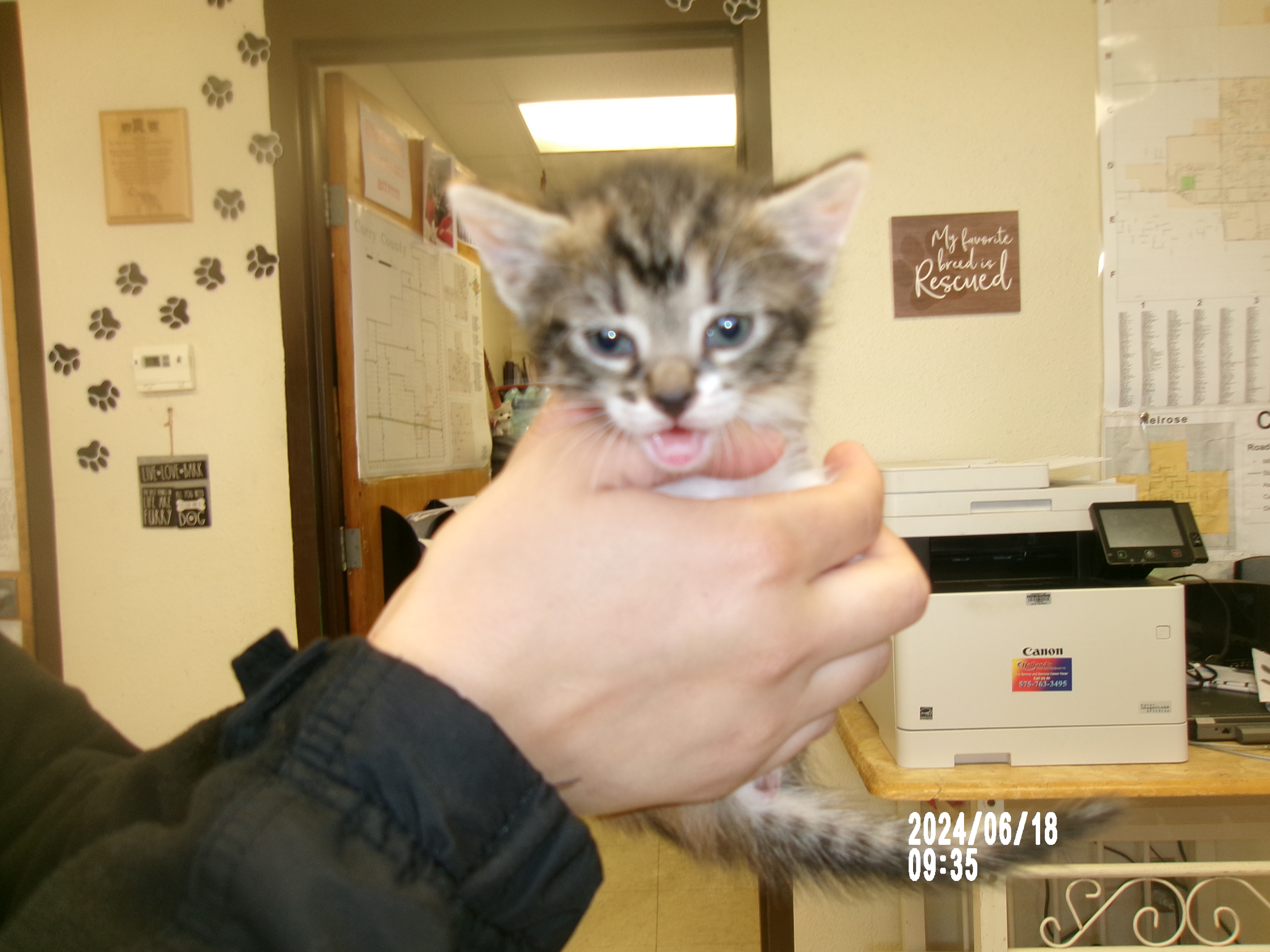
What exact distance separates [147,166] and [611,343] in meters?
2.66

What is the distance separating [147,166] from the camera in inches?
105

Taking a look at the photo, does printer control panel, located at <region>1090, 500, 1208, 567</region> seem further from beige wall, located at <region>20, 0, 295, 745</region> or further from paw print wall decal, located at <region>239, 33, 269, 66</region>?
paw print wall decal, located at <region>239, 33, 269, 66</region>

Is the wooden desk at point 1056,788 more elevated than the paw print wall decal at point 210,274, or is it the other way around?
the paw print wall decal at point 210,274

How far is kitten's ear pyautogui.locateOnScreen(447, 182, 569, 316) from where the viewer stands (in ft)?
3.11

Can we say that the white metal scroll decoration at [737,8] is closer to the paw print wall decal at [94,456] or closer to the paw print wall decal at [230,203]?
the paw print wall decal at [230,203]

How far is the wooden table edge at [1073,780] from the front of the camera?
5.46 ft

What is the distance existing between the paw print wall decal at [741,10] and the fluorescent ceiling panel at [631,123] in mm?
2241

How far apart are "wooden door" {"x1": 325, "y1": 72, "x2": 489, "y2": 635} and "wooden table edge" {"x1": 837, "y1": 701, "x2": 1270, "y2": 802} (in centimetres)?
189

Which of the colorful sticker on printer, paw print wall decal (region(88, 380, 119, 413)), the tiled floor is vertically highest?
paw print wall decal (region(88, 380, 119, 413))

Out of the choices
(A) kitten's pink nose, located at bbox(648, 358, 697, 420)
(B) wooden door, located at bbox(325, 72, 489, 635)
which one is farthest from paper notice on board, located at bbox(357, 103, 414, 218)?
(A) kitten's pink nose, located at bbox(648, 358, 697, 420)

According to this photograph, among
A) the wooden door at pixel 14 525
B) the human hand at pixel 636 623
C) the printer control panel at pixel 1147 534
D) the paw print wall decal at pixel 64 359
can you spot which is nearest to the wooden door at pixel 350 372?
the paw print wall decal at pixel 64 359

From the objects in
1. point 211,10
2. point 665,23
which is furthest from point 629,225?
point 211,10

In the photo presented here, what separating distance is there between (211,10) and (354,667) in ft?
10.1

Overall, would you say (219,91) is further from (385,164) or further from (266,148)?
(385,164)
